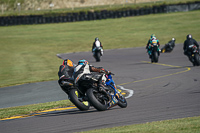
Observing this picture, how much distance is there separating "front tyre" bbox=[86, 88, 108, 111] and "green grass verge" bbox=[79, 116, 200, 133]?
197cm

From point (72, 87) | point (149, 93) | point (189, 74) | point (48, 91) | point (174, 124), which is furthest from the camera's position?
point (189, 74)

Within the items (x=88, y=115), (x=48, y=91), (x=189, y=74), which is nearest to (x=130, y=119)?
(x=88, y=115)

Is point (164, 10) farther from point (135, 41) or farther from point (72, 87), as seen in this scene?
point (72, 87)

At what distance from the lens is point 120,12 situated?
54562 mm

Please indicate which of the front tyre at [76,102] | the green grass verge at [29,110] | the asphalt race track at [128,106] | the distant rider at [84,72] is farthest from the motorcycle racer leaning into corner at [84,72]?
the green grass verge at [29,110]

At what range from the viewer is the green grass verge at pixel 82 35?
116 feet

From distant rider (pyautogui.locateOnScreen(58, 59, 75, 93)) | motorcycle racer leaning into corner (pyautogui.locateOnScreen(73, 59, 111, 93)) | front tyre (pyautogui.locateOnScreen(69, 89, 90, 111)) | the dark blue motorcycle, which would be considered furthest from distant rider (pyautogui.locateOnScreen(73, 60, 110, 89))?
distant rider (pyautogui.locateOnScreen(58, 59, 75, 93))

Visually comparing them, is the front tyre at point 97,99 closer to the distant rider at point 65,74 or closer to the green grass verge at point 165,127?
the distant rider at point 65,74

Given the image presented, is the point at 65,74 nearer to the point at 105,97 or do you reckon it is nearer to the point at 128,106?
the point at 105,97

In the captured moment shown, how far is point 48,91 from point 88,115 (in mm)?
6275

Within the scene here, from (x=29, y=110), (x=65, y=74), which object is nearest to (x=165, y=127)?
(x=65, y=74)

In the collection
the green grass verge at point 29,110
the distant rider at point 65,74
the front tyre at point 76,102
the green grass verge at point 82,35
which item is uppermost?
the distant rider at point 65,74

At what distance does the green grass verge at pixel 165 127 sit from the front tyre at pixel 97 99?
1.97 metres

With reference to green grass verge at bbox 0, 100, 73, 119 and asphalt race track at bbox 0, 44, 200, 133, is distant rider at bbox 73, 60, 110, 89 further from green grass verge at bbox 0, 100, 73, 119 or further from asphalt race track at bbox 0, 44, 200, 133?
green grass verge at bbox 0, 100, 73, 119
